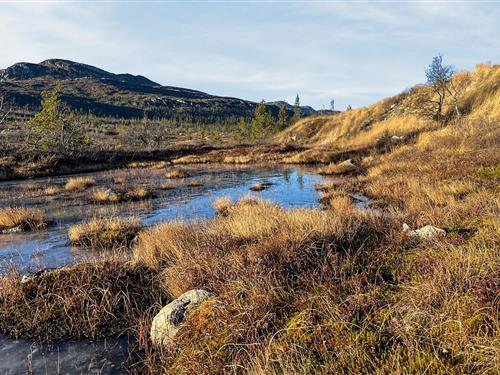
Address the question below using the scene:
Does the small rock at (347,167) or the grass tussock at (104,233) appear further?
the small rock at (347,167)

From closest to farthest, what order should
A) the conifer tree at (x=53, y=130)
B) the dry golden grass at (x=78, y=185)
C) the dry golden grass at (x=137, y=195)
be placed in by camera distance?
the dry golden grass at (x=137, y=195) < the dry golden grass at (x=78, y=185) < the conifer tree at (x=53, y=130)

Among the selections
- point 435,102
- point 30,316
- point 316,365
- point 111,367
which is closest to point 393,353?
point 316,365

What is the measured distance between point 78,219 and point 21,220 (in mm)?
1748

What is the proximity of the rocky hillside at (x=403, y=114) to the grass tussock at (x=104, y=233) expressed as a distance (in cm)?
2415

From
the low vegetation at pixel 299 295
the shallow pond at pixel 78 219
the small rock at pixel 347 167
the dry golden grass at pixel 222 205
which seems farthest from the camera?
the small rock at pixel 347 167

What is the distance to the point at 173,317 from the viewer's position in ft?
16.1

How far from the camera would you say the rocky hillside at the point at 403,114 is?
33.1 metres

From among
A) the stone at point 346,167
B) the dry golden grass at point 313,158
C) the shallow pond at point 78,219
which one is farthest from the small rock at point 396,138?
the shallow pond at point 78,219

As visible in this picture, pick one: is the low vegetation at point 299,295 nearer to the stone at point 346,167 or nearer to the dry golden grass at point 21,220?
the dry golden grass at point 21,220

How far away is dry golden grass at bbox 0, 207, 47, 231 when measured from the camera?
12.4 meters

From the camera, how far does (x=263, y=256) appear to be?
18.9ft

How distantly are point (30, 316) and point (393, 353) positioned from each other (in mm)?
4795

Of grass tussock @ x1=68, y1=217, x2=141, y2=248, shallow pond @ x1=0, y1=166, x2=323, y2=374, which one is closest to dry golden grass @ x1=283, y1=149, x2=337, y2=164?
shallow pond @ x1=0, y1=166, x2=323, y2=374

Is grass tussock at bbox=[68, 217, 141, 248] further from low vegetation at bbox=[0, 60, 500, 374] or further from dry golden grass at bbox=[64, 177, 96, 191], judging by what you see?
dry golden grass at bbox=[64, 177, 96, 191]
